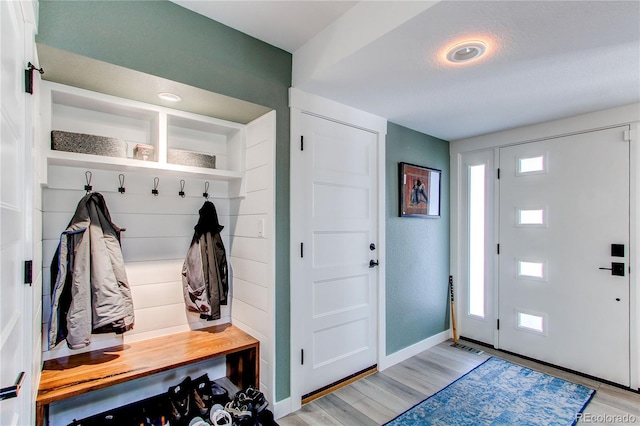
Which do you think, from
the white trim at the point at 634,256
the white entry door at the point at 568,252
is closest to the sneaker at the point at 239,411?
the white entry door at the point at 568,252

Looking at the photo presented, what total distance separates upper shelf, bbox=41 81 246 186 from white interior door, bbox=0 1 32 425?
601 millimetres

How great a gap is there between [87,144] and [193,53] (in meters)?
0.78

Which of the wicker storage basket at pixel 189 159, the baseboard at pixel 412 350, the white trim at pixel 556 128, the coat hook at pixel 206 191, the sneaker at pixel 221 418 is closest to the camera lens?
the sneaker at pixel 221 418

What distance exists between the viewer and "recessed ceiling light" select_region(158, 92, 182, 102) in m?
1.93

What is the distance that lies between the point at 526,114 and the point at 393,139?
113 cm

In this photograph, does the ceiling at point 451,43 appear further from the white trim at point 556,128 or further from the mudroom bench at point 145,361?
the mudroom bench at point 145,361

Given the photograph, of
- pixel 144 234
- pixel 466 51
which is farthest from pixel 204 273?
pixel 466 51

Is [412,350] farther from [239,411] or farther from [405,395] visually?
[239,411]

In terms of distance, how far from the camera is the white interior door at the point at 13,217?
90cm

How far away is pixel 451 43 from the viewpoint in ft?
5.56

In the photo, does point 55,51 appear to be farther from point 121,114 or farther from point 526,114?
point 526,114

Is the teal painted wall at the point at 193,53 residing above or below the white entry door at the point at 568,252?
above

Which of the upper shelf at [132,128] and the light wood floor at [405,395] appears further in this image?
the light wood floor at [405,395]

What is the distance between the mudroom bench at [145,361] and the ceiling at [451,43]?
1.85 metres
